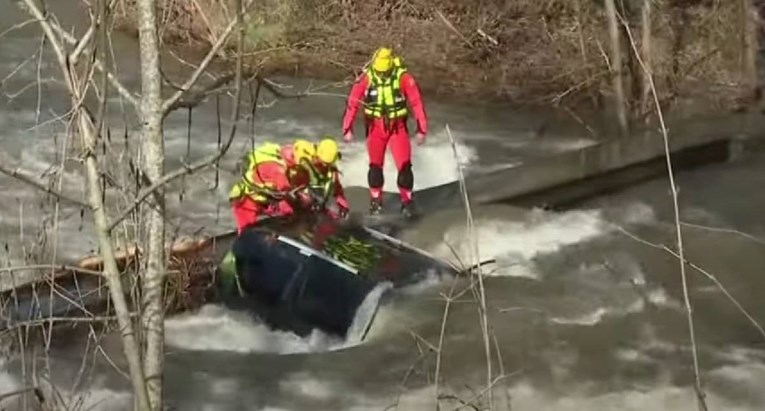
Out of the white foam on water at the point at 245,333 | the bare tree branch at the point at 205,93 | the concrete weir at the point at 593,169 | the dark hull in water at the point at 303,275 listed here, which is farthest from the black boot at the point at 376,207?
the bare tree branch at the point at 205,93

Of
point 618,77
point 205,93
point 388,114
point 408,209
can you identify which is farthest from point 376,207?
point 205,93

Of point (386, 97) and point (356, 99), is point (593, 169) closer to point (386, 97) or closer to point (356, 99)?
point (386, 97)

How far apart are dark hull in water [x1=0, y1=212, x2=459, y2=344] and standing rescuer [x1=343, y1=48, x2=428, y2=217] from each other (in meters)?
1.42

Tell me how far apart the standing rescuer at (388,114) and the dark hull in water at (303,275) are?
1.42 meters

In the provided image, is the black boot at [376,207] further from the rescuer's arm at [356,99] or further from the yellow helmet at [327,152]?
the yellow helmet at [327,152]

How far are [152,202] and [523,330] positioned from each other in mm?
4649

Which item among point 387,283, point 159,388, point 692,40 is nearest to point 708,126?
point 692,40

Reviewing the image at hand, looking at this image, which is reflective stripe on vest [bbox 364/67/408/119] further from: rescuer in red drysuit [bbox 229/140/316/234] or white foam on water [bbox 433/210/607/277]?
rescuer in red drysuit [bbox 229/140/316/234]

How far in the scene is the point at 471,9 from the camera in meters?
19.2

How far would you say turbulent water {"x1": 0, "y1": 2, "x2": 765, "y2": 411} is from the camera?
7.16 metres

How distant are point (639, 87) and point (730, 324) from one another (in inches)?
252

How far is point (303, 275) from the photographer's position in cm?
772

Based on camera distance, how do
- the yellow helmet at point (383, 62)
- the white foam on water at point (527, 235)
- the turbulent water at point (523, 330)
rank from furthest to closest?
the yellow helmet at point (383, 62) < the white foam on water at point (527, 235) < the turbulent water at point (523, 330)

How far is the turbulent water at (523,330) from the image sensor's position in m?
7.16
